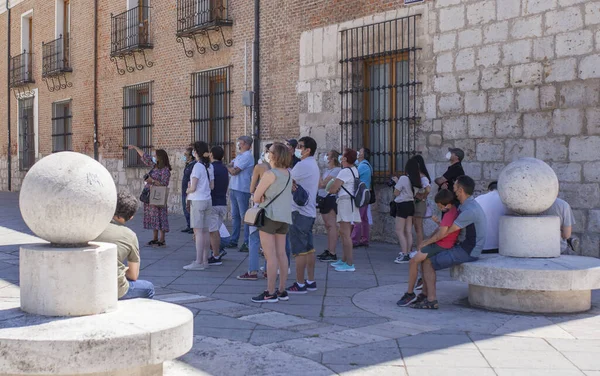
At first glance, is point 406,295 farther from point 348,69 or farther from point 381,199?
point 348,69

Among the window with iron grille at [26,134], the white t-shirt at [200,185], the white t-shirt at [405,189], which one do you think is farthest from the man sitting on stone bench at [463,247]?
the window with iron grille at [26,134]

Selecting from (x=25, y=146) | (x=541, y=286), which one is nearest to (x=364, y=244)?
(x=541, y=286)

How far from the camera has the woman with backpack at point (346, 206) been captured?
30.7 ft

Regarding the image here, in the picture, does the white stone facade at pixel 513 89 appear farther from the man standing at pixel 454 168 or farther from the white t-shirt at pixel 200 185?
the white t-shirt at pixel 200 185

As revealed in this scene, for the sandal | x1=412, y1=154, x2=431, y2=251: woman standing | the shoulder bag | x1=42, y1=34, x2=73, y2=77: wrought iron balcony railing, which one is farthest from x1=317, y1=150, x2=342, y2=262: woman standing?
x1=42, y1=34, x2=73, y2=77: wrought iron balcony railing

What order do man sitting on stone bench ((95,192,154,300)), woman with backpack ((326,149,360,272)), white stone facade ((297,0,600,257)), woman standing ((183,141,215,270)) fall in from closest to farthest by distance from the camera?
man sitting on stone bench ((95,192,154,300)) → woman with backpack ((326,149,360,272)) → woman standing ((183,141,215,270)) → white stone facade ((297,0,600,257))

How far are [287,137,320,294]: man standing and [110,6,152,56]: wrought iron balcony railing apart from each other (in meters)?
11.8

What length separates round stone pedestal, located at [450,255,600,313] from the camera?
6691mm

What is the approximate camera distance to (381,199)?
12695mm

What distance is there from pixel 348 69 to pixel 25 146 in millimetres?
17848

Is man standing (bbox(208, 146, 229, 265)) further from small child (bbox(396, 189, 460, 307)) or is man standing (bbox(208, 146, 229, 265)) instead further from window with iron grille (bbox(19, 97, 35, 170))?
window with iron grille (bbox(19, 97, 35, 170))

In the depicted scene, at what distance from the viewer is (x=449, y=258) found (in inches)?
277

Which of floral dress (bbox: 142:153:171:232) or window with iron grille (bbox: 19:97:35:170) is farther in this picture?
window with iron grille (bbox: 19:97:35:170)

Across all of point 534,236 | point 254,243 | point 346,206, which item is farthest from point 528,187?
point 254,243
